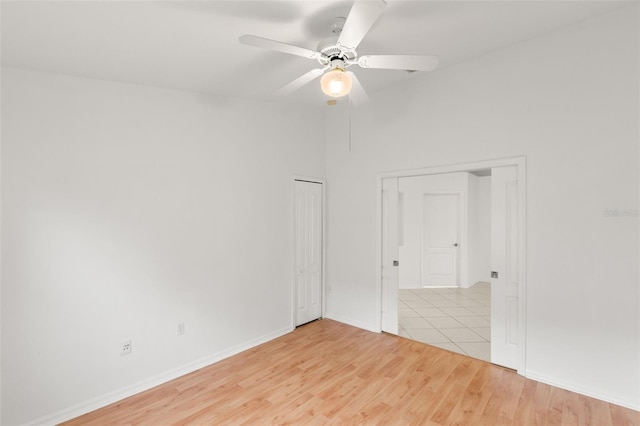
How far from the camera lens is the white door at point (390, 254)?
12.6ft

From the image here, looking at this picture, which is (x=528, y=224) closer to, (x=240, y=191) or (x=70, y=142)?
(x=240, y=191)

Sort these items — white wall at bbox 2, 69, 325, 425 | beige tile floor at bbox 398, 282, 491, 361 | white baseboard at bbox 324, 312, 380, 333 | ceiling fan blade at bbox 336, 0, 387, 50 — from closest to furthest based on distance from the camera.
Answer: ceiling fan blade at bbox 336, 0, 387, 50 < white wall at bbox 2, 69, 325, 425 < beige tile floor at bbox 398, 282, 491, 361 < white baseboard at bbox 324, 312, 380, 333

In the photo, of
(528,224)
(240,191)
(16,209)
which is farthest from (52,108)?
(528,224)

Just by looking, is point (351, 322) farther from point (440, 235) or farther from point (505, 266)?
point (440, 235)

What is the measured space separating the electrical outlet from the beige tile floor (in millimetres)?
3058

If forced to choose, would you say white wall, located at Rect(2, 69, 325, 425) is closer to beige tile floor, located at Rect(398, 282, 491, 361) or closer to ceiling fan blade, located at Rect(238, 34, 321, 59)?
ceiling fan blade, located at Rect(238, 34, 321, 59)

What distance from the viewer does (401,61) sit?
6.39 ft

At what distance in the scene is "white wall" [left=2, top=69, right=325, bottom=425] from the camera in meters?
2.24

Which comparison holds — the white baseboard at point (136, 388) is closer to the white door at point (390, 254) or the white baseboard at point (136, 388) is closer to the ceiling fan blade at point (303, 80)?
the white door at point (390, 254)

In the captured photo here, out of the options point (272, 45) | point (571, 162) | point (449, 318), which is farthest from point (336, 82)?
point (449, 318)

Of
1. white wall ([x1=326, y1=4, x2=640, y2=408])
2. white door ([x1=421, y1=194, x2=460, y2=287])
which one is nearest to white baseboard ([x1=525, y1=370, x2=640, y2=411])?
white wall ([x1=326, y1=4, x2=640, y2=408])

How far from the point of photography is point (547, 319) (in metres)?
2.68

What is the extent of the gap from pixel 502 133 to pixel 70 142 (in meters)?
3.92

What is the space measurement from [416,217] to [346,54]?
4.69 m
